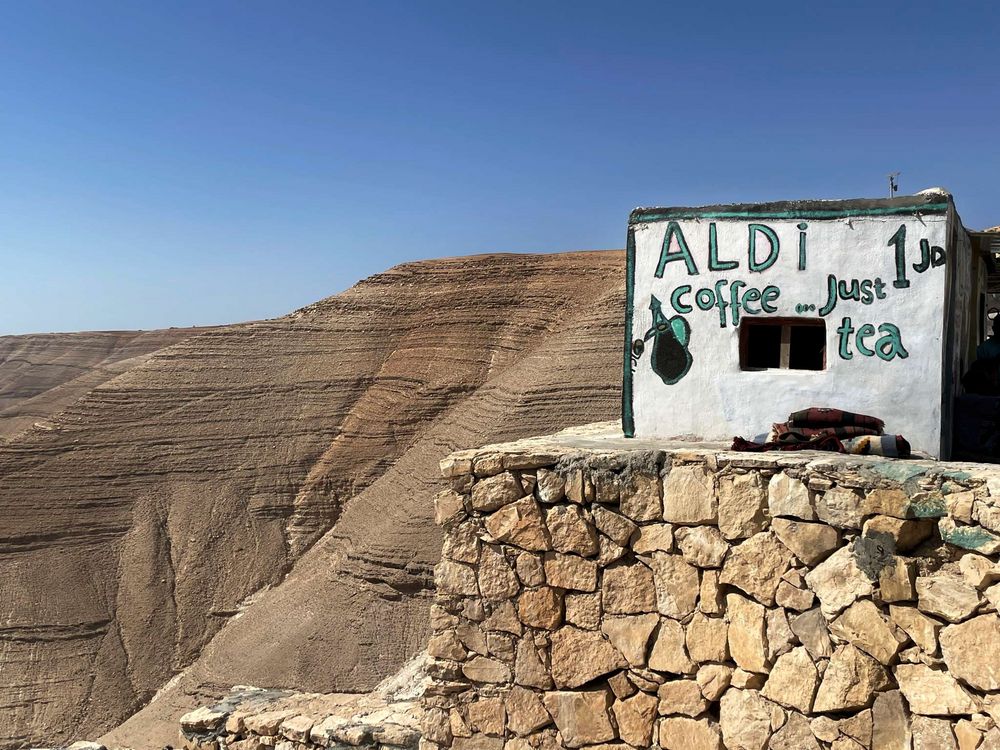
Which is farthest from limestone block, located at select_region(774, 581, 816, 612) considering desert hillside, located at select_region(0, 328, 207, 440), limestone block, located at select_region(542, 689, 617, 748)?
desert hillside, located at select_region(0, 328, 207, 440)

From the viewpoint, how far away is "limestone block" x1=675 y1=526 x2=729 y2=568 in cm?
534

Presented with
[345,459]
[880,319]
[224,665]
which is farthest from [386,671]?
[880,319]

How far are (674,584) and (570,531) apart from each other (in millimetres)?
750

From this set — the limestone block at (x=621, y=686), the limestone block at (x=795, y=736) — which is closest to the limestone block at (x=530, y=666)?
the limestone block at (x=621, y=686)

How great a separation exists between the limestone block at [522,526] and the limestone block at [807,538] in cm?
155

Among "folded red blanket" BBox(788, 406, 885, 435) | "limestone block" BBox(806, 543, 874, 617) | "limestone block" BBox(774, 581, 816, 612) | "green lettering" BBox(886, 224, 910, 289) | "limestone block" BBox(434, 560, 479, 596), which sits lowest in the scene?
"limestone block" BBox(434, 560, 479, 596)

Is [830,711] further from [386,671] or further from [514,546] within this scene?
[386,671]

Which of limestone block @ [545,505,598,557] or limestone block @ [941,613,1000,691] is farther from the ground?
limestone block @ [545,505,598,557]

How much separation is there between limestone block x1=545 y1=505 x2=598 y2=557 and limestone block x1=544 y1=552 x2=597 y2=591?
5 cm

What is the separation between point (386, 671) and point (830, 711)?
13.4 meters

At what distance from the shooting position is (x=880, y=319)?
655 cm

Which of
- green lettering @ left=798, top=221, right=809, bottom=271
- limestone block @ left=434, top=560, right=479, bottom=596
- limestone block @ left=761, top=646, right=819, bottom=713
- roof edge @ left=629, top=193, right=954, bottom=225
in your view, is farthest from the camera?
green lettering @ left=798, top=221, right=809, bottom=271

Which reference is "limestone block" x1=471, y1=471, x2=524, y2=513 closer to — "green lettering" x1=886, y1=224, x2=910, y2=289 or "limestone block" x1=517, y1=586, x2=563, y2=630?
"limestone block" x1=517, y1=586, x2=563, y2=630

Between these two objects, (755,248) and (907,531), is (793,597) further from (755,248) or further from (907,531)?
(755,248)
